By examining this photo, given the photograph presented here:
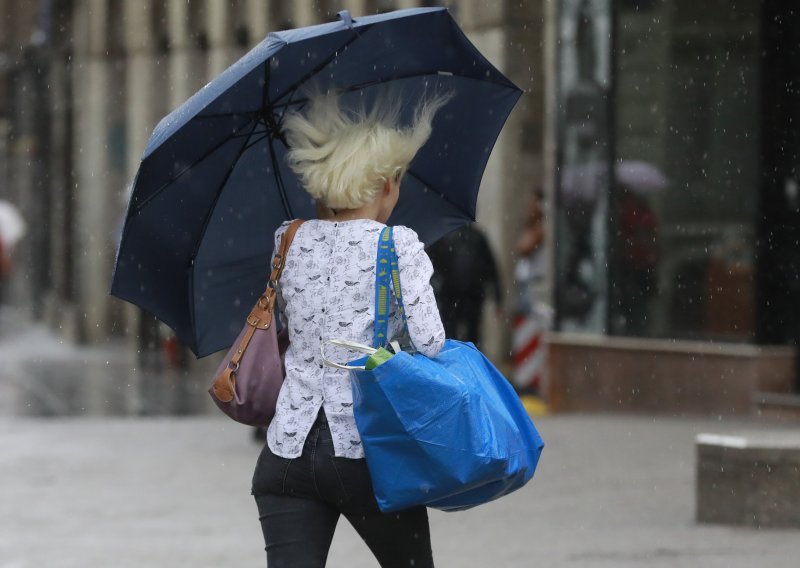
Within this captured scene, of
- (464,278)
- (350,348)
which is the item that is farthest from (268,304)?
(464,278)

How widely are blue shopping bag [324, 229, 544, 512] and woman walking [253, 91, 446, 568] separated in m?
0.06

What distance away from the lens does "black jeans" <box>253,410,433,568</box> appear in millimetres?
4020

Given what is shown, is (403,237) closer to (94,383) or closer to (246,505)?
(246,505)

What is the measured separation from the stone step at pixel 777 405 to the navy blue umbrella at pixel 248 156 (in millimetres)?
8246

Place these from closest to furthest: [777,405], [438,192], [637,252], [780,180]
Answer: [438,192] < [777,405] < [780,180] < [637,252]

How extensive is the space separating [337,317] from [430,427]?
14.4 inches

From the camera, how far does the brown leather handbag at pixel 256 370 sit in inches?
161

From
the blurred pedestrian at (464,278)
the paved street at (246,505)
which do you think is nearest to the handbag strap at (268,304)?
the paved street at (246,505)

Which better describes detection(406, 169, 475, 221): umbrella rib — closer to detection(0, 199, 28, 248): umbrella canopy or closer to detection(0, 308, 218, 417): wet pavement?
detection(0, 308, 218, 417): wet pavement

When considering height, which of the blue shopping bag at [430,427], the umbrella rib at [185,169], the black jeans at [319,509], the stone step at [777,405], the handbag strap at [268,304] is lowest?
the stone step at [777,405]

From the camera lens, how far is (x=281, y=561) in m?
4.05

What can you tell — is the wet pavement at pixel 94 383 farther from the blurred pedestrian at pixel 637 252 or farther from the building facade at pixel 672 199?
the blurred pedestrian at pixel 637 252

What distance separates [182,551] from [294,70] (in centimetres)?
382

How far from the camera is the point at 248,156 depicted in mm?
4699
